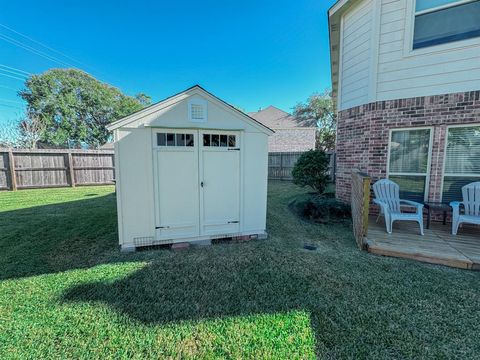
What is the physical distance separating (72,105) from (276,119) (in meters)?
22.1

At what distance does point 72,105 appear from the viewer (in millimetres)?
23797

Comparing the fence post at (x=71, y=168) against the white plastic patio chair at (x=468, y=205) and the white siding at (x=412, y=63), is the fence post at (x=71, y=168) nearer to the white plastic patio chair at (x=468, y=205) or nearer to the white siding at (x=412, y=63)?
the white siding at (x=412, y=63)

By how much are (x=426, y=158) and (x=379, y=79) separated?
2.19 m

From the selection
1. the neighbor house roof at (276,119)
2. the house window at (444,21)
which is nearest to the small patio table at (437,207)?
the house window at (444,21)

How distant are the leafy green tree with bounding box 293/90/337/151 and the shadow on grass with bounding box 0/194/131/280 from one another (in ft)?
73.3

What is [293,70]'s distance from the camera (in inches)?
695

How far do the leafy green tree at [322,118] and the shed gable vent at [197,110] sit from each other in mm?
21743

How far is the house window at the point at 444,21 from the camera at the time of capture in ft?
14.7

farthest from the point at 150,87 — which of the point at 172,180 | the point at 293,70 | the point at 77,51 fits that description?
the point at 172,180

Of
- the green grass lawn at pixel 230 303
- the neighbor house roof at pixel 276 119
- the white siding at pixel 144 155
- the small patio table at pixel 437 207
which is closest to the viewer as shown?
the green grass lawn at pixel 230 303

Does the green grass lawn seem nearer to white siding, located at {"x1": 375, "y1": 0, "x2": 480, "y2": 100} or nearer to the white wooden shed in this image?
the white wooden shed

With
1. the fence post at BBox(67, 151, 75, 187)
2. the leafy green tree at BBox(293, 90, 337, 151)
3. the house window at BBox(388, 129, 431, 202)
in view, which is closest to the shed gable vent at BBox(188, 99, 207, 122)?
the house window at BBox(388, 129, 431, 202)

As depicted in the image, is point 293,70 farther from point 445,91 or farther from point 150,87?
point 150,87

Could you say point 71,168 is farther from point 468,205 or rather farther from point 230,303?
point 468,205
